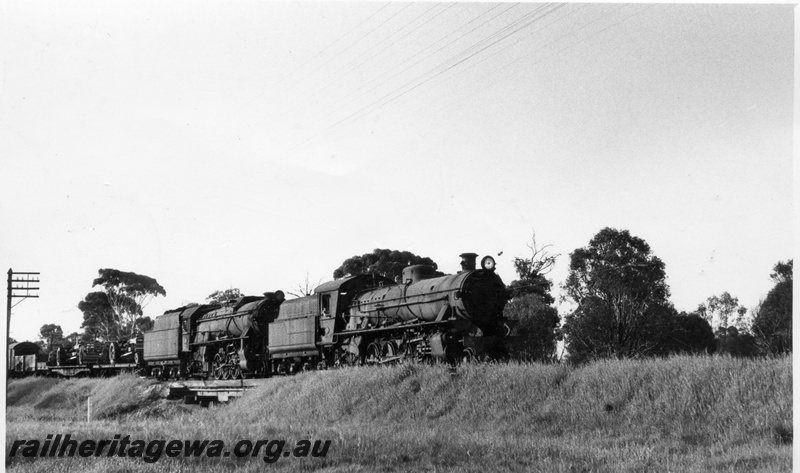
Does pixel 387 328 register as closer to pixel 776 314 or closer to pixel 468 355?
pixel 468 355

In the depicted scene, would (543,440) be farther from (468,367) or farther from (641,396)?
(468,367)

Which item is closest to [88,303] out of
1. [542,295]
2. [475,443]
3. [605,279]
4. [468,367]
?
[542,295]

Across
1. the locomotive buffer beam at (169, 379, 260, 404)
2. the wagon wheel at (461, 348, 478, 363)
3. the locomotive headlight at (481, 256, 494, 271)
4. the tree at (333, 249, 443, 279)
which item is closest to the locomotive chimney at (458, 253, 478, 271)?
the locomotive headlight at (481, 256, 494, 271)

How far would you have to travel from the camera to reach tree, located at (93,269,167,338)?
5703 cm

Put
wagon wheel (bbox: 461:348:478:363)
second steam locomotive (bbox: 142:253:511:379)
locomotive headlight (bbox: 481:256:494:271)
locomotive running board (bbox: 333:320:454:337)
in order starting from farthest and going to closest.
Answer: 1. locomotive headlight (bbox: 481:256:494:271)
2. locomotive running board (bbox: 333:320:454:337)
3. second steam locomotive (bbox: 142:253:511:379)
4. wagon wheel (bbox: 461:348:478:363)

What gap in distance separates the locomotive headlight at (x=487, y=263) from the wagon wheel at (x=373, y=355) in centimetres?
448

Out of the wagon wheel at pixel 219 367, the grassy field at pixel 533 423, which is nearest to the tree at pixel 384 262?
the wagon wheel at pixel 219 367

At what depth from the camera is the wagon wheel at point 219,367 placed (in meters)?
31.7

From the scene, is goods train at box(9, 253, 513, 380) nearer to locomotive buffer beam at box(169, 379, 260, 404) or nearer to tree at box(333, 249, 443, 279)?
locomotive buffer beam at box(169, 379, 260, 404)

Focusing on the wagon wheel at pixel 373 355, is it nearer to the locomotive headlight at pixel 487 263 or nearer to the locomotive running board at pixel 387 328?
the locomotive running board at pixel 387 328

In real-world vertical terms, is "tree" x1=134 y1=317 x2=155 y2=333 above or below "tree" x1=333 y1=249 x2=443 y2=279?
below

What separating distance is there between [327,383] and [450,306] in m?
4.49

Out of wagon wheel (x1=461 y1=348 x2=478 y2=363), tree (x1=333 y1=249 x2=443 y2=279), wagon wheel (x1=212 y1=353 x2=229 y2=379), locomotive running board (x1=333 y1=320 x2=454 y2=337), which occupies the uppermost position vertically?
tree (x1=333 y1=249 x2=443 y2=279)

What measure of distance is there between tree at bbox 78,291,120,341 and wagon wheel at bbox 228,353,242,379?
100 feet
